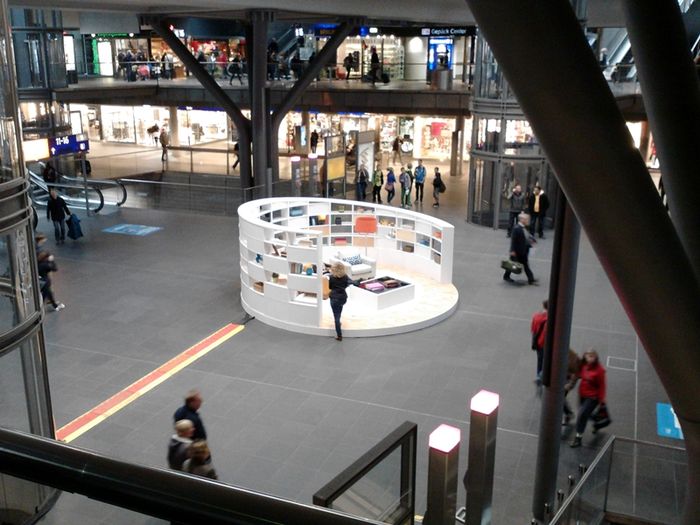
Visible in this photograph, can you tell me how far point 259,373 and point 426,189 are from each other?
18.8 meters

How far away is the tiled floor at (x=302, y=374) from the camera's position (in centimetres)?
967

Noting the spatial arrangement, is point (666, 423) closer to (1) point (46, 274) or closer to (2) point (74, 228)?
(1) point (46, 274)

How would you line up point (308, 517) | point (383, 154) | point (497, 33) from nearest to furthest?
point (308, 517) → point (497, 33) → point (383, 154)

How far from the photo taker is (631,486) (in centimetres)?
901

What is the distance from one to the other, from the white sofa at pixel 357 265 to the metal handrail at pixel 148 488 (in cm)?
1511

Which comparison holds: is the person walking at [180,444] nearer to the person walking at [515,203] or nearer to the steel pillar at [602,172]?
the steel pillar at [602,172]

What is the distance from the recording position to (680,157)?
3627 mm

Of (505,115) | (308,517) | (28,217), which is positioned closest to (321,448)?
(28,217)

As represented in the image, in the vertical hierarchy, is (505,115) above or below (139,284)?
above

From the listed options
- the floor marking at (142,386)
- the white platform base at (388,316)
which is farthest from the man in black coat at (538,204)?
the floor marking at (142,386)

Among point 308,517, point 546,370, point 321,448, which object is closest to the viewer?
point 308,517

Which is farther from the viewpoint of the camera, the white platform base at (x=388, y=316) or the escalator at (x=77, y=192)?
the escalator at (x=77, y=192)

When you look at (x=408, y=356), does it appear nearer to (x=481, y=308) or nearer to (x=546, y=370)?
(x=481, y=308)

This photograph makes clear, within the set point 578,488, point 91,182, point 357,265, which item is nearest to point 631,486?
point 578,488
